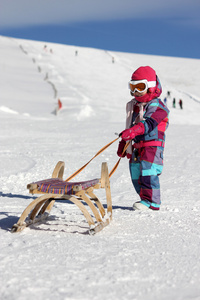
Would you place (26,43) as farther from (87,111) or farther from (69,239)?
(69,239)

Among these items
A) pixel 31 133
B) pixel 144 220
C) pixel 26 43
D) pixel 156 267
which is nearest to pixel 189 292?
pixel 156 267

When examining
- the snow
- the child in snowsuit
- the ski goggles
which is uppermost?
the ski goggles

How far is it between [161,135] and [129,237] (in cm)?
127

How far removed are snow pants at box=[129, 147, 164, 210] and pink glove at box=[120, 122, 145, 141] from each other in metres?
0.33

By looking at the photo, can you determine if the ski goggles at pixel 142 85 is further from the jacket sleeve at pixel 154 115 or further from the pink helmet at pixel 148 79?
the jacket sleeve at pixel 154 115

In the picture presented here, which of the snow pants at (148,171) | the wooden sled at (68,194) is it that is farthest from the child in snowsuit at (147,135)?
the wooden sled at (68,194)

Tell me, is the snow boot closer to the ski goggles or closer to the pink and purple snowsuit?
the pink and purple snowsuit

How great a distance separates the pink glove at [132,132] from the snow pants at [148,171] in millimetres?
334

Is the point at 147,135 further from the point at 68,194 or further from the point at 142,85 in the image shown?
the point at 68,194

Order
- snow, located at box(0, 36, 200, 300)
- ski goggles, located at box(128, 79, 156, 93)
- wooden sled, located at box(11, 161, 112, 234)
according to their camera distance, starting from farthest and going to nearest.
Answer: ski goggles, located at box(128, 79, 156, 93) → wooden sled, located at box(11, 161, 112, 234) → snow, located at box(0, 36, 200, 300)

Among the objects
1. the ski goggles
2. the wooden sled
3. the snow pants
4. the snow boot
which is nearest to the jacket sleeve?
the ski goggles

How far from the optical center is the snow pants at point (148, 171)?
4523mm

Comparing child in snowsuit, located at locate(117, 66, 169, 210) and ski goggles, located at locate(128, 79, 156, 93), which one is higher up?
ski goggles, located at locate(128, 79, 156, 93)

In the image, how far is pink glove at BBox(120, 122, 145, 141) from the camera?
4.06 meters
